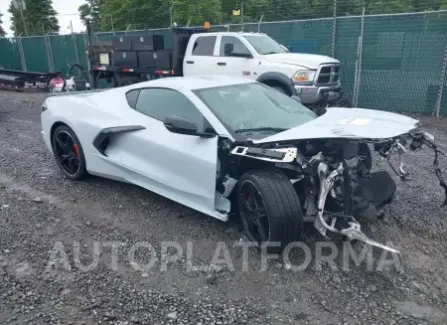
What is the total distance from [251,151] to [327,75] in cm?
641

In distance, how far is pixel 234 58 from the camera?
32.9 feet

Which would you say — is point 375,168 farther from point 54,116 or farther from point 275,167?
point 54,116

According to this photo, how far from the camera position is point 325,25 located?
36.9ft

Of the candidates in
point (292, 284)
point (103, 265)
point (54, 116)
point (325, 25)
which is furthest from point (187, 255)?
point (325, 25)

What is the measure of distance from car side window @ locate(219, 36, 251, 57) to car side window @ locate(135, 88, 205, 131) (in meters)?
5.48

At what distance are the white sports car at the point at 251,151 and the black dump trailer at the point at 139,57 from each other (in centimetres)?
660

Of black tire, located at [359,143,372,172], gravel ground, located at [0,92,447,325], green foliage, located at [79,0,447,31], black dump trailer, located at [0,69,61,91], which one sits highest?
green foliage, located at [79,0,447,31]

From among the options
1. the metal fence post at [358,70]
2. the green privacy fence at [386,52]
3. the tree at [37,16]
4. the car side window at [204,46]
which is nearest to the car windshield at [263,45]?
the car side window at [204,46]

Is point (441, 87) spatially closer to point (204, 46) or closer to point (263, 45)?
point (263, 45)

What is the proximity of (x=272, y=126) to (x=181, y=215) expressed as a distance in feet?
4.36

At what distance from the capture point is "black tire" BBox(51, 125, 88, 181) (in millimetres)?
5180

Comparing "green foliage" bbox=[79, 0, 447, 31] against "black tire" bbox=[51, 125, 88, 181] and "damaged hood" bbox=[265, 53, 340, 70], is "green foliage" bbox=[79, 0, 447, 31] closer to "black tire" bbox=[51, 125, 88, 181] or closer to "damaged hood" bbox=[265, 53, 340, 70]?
"damaged hood" bbox=[265, 53, 340, 70]

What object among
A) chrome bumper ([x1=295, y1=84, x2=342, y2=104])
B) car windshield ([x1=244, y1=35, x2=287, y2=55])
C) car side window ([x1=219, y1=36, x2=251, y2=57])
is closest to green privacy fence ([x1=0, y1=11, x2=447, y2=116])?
car windshield ([x1=244, y1=35, x2=287, y2=55])

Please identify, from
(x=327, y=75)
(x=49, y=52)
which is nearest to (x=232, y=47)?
(x=327, y=75)
